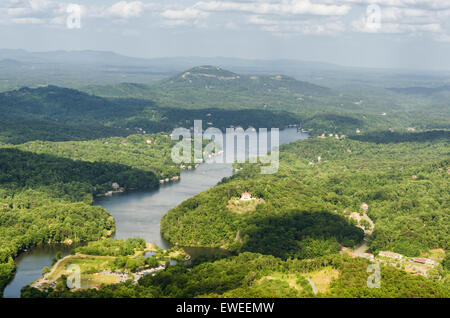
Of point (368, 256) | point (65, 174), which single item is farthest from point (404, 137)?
point (368, 256)

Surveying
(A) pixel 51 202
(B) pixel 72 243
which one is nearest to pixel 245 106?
(A) pixel 51 202

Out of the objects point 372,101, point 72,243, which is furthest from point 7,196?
point 372,101

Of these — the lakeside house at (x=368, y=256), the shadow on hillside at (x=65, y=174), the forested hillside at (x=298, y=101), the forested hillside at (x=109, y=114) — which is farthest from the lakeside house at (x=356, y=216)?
the forested hillside at (x=298, y=101)

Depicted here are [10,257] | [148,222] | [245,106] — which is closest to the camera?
[10,257]

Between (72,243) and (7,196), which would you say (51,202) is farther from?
(72,243)

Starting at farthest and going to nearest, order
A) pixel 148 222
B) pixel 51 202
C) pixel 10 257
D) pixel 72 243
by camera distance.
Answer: pixel 51 202
pixel 148 222
pixel 72 243
pixel 10 257
